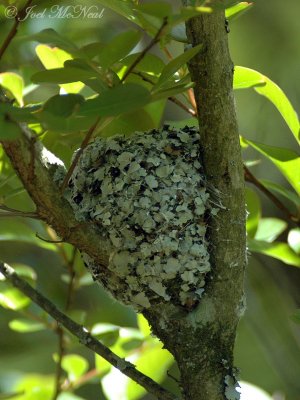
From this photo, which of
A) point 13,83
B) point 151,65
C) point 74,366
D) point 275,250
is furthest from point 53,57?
point 74,366

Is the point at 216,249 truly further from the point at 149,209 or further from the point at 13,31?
→ the point at 13,31

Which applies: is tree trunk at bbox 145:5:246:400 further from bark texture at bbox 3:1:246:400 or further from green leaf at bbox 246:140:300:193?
green leaf at bbox 246:140:300:193

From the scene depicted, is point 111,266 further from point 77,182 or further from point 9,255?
point 9,255

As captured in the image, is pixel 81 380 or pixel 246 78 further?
pixel 81 380

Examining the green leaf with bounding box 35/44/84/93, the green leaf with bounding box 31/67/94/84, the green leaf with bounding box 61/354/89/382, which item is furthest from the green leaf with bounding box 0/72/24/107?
the green leaf with bounding box 61/354/89/382

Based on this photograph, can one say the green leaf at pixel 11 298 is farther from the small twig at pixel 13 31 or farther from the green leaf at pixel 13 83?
the small twig at pixel 13 31

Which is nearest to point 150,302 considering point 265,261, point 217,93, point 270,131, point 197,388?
point 197,388
